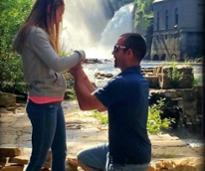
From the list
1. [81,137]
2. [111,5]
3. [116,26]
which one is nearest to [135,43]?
[81,137]

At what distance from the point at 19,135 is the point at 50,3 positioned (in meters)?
4.39

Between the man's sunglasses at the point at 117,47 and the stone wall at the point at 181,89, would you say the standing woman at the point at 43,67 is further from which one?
the stone wall at the point at 181,89

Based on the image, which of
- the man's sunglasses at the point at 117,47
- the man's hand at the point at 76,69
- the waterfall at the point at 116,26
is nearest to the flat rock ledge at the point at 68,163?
the man's hand at the point at 76,69

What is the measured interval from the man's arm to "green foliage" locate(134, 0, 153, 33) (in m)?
48.2

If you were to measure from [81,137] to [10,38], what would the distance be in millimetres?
5329

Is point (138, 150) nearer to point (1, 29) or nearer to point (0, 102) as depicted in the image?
point (0, 102)

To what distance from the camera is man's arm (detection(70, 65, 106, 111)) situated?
2.74 metres

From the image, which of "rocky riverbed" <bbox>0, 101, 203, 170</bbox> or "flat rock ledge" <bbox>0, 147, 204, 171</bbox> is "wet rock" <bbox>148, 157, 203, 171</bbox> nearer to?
"flat rock ledge" <bbox>0, 147, 204, 171</bbox>

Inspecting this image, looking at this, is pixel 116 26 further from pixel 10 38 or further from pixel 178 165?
pixel 178 165

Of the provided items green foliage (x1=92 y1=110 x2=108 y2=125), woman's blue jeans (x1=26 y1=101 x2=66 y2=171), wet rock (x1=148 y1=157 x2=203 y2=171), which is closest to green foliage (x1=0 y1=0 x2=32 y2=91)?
green foliage (x1=92 y1=110 x2=108 y2=125)

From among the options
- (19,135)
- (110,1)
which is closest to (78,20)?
(110,1)

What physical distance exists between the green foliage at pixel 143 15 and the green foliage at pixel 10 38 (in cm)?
3950

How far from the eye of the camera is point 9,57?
11781 mm

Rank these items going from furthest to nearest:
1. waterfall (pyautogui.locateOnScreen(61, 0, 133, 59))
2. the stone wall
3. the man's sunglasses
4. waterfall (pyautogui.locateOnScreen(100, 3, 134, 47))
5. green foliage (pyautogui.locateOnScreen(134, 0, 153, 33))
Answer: green foliage (pyautogui.locateOnScreen(134, 0, 153, 33))
waterfall (pyautogui.locateOnScreen(61, 0, 133, 59))
waterfall (pyautogui.locateOnScreen(100, 3, 134, 47))
the stone wall
the man's sunglasses
